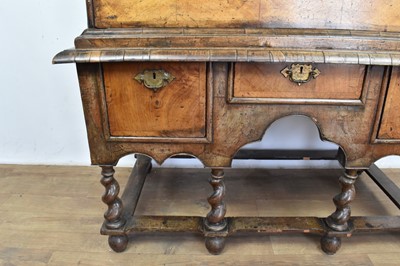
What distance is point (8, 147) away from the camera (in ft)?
6.31

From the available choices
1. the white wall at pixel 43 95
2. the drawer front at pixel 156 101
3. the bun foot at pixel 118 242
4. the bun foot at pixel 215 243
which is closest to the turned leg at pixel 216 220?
the bun foot at pixel 215 243

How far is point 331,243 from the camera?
1291 millimetres

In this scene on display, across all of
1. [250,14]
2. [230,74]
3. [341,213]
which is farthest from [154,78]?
[341,213]

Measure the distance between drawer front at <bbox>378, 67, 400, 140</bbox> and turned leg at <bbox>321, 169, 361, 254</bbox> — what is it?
0.18 meters

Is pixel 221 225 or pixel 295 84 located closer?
pixel 295 84

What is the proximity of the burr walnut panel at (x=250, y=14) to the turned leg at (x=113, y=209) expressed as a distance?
1.71 feet

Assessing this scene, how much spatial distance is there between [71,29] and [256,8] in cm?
108

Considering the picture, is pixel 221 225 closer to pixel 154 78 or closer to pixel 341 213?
pixel 341 213

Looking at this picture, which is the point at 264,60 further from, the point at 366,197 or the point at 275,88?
the point at 366,197

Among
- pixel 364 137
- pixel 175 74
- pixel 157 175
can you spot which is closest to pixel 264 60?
pixel 175 74

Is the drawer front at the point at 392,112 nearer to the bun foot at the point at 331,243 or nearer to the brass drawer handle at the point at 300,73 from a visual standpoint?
the brass drawer handle at the point at 300,73

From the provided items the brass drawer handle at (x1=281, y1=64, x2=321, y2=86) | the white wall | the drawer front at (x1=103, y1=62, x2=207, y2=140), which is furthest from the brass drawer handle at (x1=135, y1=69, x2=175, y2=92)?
the white wall

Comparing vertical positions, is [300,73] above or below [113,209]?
above

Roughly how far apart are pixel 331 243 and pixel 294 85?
66 cm
